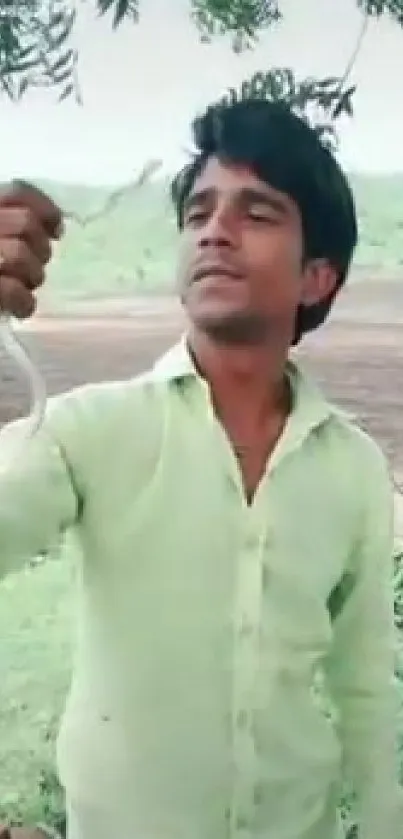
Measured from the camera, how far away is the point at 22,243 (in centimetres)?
84

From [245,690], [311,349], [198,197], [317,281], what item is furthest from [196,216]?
[245,690]

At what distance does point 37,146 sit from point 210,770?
548 millimetres

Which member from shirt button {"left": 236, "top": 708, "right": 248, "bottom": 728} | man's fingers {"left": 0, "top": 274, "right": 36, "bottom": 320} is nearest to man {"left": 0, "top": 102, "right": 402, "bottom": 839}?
shirt button {"left": 236, "top": 708, "right": 248, "bottom": 728}

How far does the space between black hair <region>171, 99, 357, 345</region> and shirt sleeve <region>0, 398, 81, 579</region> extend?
Result: 228mm

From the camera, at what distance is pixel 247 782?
3.21ft

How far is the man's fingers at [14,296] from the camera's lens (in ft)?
2.75

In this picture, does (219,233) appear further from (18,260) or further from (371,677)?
(371,677)

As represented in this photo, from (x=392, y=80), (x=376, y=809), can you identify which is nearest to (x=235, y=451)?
(x=376, y=809)

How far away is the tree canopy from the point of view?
3.98ft

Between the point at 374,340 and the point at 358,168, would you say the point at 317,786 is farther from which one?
the point at 358,168

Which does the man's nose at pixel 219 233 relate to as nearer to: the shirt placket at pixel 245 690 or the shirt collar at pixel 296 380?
the shirt collar at pixel 296 380

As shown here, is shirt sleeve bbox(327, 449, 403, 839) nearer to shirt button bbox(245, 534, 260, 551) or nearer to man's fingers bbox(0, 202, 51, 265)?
shirt button bbox(245, 534, 260, 551)

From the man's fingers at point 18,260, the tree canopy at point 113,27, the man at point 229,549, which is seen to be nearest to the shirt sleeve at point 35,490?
the man at point 229,549

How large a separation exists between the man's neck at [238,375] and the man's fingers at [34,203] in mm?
195
